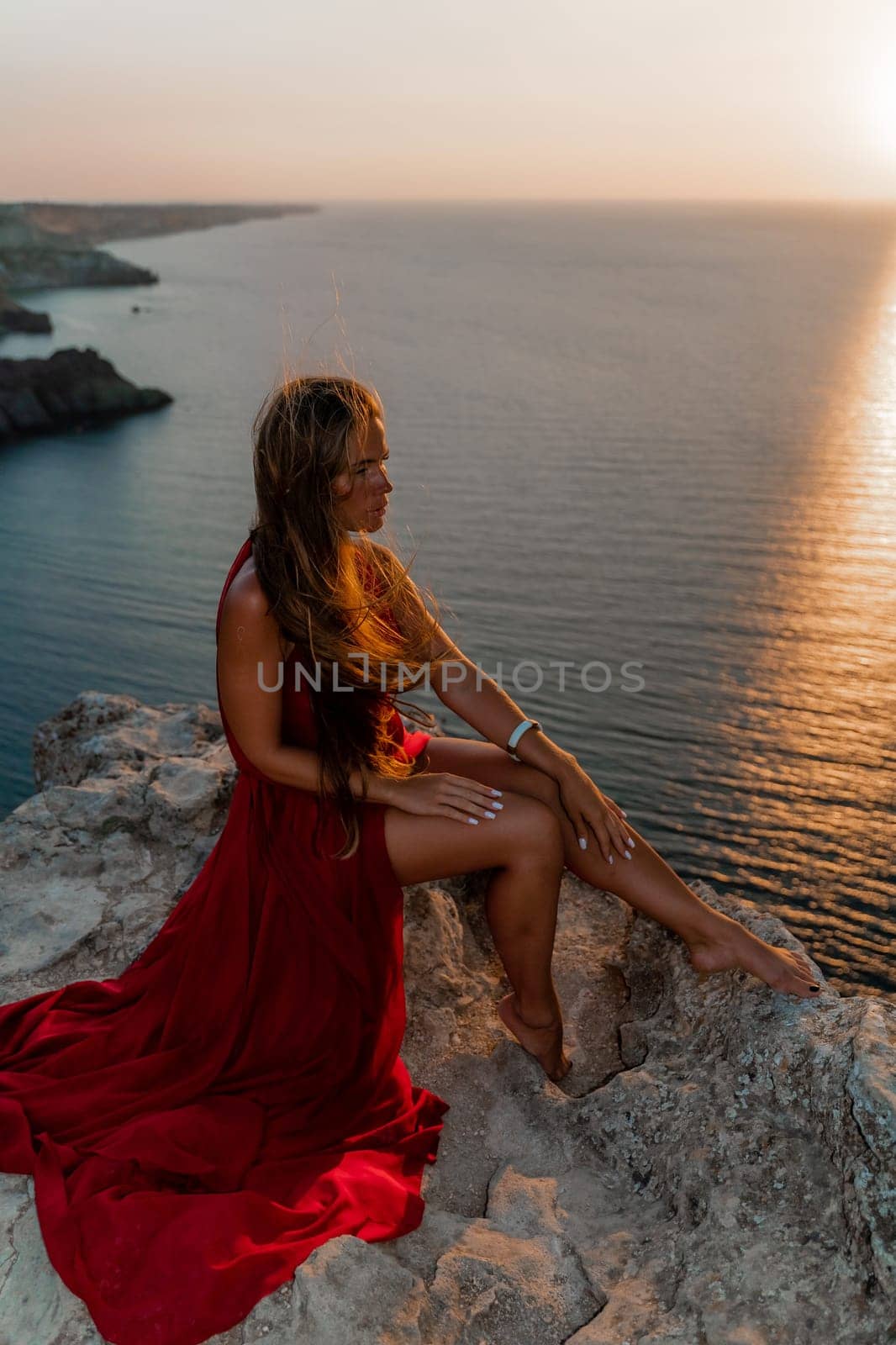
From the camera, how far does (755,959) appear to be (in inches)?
109

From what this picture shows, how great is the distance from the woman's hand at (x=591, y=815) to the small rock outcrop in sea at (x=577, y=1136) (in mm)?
498

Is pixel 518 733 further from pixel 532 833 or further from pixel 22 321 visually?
pixel 22 321

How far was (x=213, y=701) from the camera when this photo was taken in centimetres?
799

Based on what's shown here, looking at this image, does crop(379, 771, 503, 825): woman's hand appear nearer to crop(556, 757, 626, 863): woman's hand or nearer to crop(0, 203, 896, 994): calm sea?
crop(556, 757, 626, 863): woman's hand

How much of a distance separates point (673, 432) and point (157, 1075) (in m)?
14.8

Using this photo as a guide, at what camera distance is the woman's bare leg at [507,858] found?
2.60 meters

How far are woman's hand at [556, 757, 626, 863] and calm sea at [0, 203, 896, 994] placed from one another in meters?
0.90

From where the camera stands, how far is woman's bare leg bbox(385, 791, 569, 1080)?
260 cm

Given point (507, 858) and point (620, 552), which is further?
point (620, 552)

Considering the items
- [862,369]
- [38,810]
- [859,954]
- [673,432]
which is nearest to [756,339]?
[862,369]

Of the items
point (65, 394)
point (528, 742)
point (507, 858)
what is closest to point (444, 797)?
point (507, 858)

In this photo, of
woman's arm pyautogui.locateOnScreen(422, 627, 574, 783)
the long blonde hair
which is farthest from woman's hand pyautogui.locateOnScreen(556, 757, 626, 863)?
the long blonde hair

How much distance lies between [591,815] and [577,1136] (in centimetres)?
81

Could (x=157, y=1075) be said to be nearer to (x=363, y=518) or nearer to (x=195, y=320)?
(x=363, y=518)
